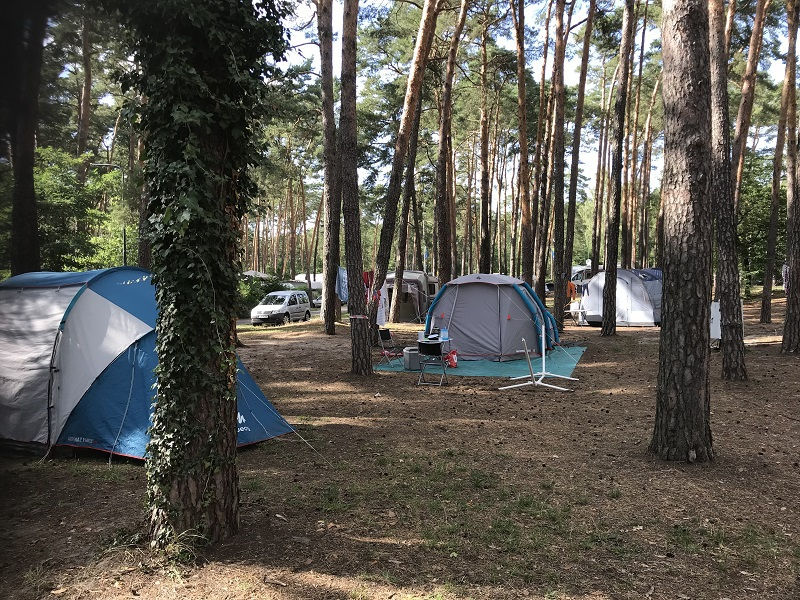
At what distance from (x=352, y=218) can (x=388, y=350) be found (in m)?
4.24

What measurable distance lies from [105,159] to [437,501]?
26873 mm

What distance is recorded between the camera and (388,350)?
12508mm

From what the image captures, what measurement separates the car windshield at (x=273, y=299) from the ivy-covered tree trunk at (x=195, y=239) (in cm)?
1916

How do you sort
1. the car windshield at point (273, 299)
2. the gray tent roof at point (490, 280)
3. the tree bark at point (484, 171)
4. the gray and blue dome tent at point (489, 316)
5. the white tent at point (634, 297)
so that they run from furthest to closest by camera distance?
the car windshield at point (273, 299), the white tent at point (634, 297), the tree bark at point (484, 171), the gray and blue dome tent at point (489, 316), the gray tent roof at point (490, 280)

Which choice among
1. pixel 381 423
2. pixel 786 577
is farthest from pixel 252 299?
pixel 786 577

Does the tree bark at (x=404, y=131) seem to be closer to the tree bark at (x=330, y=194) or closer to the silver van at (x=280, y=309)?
the tree bark at (x=330, y=194)

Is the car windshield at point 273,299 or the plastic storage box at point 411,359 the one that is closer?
the plastic storage box at point 411,359

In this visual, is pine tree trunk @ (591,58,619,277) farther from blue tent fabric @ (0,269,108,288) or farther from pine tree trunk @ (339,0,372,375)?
blue tent fabric @ (0,269,108,288)

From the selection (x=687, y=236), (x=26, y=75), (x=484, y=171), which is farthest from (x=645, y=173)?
(x=26, y=75)

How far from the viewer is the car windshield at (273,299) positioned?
22141mm

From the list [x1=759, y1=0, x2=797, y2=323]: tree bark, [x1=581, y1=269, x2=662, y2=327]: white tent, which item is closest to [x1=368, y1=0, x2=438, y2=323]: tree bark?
[x1=759, y1=0, x2=797, y2=323]: tree bark

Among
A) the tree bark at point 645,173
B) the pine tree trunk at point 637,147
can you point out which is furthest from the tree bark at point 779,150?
the tree bark at point 645,173

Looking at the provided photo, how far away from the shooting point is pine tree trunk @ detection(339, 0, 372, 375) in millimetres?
9039

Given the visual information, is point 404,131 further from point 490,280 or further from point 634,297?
point 634,297
